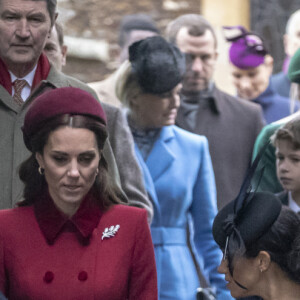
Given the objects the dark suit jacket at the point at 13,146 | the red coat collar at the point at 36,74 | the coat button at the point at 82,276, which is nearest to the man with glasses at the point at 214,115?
the dark suit jacket at the point at 13,146

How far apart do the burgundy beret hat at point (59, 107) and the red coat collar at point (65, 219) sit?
272mm

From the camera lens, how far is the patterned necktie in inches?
188

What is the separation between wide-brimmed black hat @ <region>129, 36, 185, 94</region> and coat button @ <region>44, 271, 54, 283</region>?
6.31 feet

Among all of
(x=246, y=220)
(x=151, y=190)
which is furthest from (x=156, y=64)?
(x=246, y=220)

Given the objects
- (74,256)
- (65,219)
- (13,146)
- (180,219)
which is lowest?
(180,219)

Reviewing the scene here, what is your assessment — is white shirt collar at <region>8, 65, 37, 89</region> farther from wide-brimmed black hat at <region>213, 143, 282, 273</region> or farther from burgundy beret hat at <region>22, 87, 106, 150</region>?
wide-brimmed black hat at <region>213, 143, 282, 273</region>

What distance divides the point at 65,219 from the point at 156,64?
189 centimetres

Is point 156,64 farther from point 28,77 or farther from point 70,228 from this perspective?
point 70,228

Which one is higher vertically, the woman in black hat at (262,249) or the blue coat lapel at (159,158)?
the woman in black hat at (262,249)

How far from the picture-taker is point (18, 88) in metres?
4.82

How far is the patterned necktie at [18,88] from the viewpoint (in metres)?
4.78

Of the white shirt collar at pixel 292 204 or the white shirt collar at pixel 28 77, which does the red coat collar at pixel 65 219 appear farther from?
the white shirt collar at pixel 292 204

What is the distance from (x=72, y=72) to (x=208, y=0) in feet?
5.94

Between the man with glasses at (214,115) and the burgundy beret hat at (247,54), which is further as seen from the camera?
the burgundy beret hat at (247,54)
